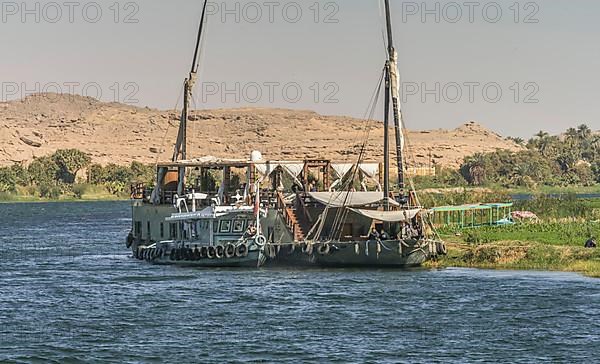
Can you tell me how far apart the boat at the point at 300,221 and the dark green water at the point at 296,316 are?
1077mm

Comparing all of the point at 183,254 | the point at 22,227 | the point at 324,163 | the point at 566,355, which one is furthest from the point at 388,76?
the point at 22,227

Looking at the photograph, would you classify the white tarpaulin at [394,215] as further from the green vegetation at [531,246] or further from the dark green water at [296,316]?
the green vegetation at [531,246]

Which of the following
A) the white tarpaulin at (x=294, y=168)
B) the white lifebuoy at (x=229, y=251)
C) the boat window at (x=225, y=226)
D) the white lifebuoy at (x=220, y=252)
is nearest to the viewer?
the white lifebuoy at (x=229, y=251)

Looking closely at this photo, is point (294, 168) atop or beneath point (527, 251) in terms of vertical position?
atop

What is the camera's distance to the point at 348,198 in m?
57.5

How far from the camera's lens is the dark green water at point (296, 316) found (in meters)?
35.8

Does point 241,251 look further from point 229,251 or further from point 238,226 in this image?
point 238,226

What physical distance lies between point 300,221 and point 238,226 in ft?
10.6

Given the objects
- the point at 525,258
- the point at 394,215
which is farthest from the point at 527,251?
the point at 394,215

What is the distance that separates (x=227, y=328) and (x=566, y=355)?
1173cm

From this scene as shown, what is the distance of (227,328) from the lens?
4047 cm

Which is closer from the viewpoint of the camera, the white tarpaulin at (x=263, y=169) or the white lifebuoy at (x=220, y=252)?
the white lifebuoy at (x=220, y=252)

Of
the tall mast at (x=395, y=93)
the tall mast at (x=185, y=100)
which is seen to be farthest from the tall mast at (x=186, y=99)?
the tall mast at (x=395, y=93)

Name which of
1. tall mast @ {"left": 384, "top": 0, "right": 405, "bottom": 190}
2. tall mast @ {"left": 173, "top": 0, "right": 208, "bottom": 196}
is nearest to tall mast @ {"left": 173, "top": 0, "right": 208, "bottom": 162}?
tall mast @ {"left": 173, "top": 0, "right": 208, "bottom": 196}
